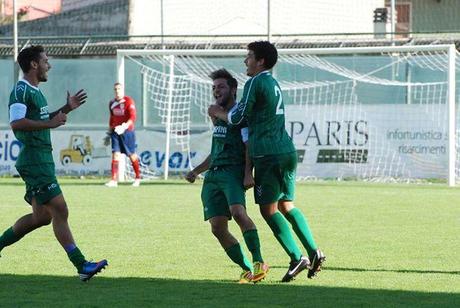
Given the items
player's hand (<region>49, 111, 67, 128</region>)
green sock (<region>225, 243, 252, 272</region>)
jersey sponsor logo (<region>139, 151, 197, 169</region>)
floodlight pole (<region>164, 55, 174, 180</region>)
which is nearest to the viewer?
player's hand (<region>49, 111, 67, 128</region>)

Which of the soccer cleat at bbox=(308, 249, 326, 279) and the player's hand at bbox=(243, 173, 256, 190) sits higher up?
the player's hand at bbox=(243, 173, 256, 190)

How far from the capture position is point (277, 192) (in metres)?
9.85

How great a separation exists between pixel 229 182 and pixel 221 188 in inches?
3.9

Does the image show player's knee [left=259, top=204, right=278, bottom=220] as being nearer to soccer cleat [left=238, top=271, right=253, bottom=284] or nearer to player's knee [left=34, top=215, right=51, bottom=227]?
soccer cleat [left=238, top=271, right=253, bottom=284]

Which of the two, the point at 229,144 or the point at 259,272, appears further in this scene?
the point at 229,144

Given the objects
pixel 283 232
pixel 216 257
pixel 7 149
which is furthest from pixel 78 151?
pixel 283 232

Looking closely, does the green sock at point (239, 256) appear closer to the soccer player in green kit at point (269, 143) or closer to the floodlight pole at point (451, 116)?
the soccer player in green kit at point (269, 143)

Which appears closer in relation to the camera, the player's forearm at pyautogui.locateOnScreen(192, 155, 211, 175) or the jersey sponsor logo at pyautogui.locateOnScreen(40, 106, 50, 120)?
the jersey sponsor logo at pyautogui.locateOnScreen(40, 106, 50, 120)

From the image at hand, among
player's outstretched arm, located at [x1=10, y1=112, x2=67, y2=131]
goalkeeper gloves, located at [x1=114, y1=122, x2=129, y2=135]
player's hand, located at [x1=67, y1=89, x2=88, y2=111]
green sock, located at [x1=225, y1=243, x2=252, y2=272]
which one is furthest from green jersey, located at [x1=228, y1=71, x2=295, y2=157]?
goalkeeper gloves, located at [x1=114, y1=122, x2=129, y2=135]

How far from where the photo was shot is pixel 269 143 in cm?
979

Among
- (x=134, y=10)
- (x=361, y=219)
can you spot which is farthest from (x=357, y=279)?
(x=134, y=10)

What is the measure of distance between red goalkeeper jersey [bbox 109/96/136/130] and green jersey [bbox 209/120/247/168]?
44.4ft

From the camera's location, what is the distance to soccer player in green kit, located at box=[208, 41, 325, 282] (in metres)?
9.74

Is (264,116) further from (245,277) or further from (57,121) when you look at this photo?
(57,121)
